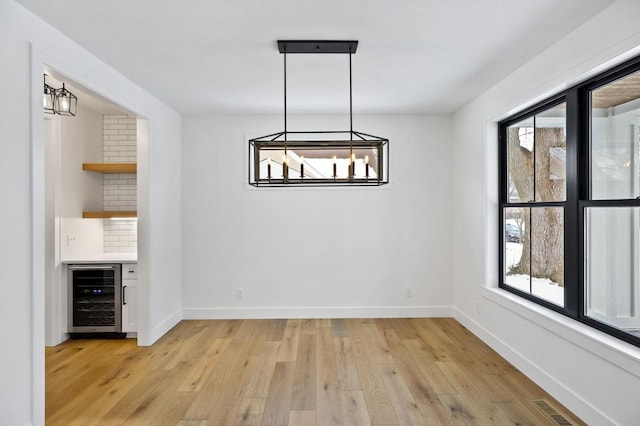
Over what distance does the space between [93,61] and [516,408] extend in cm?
416

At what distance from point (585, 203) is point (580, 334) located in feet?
2.95

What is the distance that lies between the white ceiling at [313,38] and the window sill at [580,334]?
2.05 m

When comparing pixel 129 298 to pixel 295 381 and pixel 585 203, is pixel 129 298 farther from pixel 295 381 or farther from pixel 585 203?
pixel 585 203

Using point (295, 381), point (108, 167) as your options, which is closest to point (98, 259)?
point (108, 167)

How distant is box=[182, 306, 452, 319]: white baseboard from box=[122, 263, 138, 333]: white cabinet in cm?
83

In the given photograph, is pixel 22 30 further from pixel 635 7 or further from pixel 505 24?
pixel 635 7

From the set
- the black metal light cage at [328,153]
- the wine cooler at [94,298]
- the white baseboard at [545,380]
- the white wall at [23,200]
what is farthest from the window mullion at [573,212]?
the wine cooler at [94,298]

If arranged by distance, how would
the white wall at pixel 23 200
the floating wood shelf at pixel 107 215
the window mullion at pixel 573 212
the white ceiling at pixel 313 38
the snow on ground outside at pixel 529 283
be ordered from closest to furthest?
the white wall at pixel 23 200, the white ceiling at pixel 313 38, the window mullion at pixel 573 212, the snow on ground outside at pixel 529 283, the floating wood shelf at pixel 107 215

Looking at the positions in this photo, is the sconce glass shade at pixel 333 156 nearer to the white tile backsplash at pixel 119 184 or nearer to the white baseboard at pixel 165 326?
the white baseboard at pixel 165 326

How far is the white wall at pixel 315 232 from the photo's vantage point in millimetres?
5188

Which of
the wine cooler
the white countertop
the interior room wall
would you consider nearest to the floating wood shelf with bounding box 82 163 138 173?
the interior room wall

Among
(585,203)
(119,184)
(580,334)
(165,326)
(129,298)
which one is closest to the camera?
(580,334)

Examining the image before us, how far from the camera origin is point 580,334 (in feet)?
8.68

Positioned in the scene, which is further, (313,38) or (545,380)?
(545,380)
